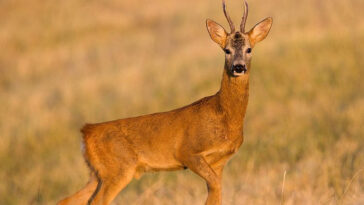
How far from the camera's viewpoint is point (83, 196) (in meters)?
8.23

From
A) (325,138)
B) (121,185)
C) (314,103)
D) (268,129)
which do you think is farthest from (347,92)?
(121,185)

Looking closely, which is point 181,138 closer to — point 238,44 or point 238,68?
point 238,68

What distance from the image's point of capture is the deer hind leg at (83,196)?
26.9 ft

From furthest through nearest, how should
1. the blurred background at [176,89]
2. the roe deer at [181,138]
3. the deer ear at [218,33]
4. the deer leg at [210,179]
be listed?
the blurred background at [176,89] → the deer ear at [218,33] → the roe deer at [181,138] → the deer leg at [210,179]

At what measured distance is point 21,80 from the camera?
29.6 meters

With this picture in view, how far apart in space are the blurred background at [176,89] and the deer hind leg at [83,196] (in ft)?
4.39

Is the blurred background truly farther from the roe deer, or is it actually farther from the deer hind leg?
the deer hind leg

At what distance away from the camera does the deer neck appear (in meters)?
7.88

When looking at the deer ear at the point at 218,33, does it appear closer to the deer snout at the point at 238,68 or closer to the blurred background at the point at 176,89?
the deer snout at the point at 238,68

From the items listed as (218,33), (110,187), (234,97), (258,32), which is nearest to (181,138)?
(234,97)

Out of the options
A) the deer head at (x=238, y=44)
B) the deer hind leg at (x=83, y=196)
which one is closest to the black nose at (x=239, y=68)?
the deer head at (x=238, y=44)

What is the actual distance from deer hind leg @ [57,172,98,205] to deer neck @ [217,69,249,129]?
1.64 metres

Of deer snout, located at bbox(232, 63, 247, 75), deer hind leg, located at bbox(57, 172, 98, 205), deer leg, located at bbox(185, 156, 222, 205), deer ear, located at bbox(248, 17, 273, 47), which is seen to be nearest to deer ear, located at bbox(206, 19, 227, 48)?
deer ear, located at bbox(248, 17, 273, 47)

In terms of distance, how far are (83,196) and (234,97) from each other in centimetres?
196
